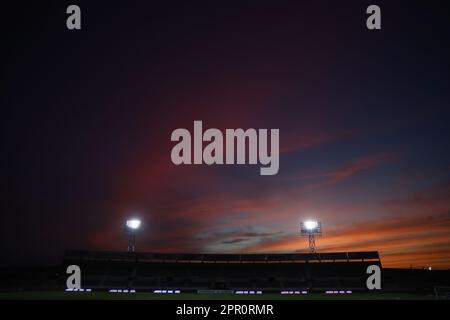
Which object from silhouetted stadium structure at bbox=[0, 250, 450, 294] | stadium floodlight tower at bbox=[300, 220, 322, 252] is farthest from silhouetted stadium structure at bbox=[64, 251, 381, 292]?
stadium floodlight tower at bbox=[300, 220, 322, 252]

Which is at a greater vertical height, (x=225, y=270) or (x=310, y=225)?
(x=310, y=225)

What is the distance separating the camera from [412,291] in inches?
1816

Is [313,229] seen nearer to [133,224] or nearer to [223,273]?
[223,273]

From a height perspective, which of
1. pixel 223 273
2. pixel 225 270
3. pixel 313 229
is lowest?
pixel 223 273

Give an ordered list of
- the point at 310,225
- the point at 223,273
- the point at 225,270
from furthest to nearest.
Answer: the point at 225,270, the point at 223,273, the point at 310,225

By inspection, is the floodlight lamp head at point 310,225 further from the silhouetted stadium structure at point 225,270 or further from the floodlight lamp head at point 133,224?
the floodlight lamp head at point 133,224

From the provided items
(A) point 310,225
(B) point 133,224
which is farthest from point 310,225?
(B) point 133,224

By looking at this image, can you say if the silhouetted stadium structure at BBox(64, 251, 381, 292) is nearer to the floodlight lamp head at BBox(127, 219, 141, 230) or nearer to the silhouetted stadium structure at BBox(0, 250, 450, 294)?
the silhouetted stadium structure at BBox(0, 250, 450, 294)

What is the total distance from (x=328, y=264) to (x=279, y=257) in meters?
7.14

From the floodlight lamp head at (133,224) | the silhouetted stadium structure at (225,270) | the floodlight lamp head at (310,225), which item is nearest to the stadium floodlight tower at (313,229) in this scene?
the floodlight lamp head at (310,225)

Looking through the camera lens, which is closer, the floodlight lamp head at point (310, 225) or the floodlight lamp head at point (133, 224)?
the floodlight lamp head at point (133, 224)

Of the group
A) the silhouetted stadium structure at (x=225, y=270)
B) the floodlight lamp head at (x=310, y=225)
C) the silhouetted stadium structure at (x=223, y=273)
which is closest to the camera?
the silhouetted stadium structure at (x=223, y=273)

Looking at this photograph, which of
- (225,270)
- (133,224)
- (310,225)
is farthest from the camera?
(225,270)
